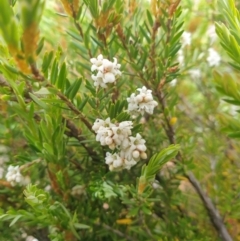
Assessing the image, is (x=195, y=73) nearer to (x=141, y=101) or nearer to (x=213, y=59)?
(x=213, y=59)

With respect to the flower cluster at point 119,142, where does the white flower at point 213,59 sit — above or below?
above

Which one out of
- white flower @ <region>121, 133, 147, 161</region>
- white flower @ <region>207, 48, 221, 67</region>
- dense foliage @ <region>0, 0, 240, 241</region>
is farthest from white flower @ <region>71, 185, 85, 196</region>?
white flower @ <region>207, 48, 221, 67</region>

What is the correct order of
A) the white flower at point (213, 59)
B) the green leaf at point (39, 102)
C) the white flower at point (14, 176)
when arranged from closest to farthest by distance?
1. the green leaf at point (39, 102)
2. the white flower at point (14, 176)
3. the white flower at point (213, 59)

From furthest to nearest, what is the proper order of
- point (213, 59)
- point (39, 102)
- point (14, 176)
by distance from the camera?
point (213, 59) → point (14, 176) → point (39, 102)

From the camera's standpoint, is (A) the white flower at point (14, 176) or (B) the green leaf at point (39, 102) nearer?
(B) the green leaf at point (39, 102)

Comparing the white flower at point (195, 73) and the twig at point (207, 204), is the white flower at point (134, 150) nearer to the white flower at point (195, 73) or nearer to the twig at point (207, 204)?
the twig at point (207, 204)

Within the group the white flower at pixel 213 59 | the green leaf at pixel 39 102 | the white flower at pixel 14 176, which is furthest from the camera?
the white flower at pixel 213 59

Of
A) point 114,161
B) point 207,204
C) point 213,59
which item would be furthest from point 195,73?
point 114,161

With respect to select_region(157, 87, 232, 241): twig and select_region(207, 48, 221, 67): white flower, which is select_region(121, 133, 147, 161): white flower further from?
select_region(207, 48, 221, 67): white flower

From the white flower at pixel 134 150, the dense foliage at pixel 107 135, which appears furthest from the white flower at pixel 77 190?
the white flower at pixel 134 150
